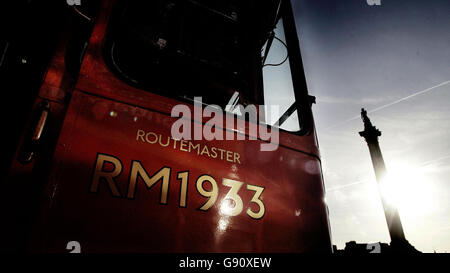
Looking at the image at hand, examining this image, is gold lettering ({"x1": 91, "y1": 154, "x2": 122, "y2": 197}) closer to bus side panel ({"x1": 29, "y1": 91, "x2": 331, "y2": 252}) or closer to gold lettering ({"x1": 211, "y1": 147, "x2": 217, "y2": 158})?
bus side panel ({"x1": 29, "y1": 91, "x2": 331, "y2": 252})

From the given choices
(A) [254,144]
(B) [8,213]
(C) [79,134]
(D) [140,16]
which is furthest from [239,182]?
(D) [140,16]

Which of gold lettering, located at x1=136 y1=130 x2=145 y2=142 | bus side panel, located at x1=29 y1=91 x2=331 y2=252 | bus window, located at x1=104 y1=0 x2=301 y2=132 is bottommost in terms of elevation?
bus side panel, located at x1=29 y1=91 x2=331 y2=252

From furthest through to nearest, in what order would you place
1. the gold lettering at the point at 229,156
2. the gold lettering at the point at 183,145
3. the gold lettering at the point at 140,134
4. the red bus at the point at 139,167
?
the gold lettering at the point at 229,156
the gold lettering at the point at 183,145
the gold lettering at the point at 140,134
the red bus at the point at 139,167

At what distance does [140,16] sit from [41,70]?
3.69 ft

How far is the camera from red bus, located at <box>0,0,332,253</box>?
1.14 metres

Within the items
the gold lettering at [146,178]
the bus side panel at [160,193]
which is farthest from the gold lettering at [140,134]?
the gold lettering at [146,178]

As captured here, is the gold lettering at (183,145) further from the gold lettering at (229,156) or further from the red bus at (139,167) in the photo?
the gold lettering at (229,156)

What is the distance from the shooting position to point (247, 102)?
2115 millimetres

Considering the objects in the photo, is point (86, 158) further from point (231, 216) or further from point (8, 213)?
point (231, 216)

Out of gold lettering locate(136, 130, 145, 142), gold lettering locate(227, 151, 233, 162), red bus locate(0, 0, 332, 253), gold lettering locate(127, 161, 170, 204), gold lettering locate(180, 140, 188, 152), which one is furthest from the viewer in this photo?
gold lettering locate(227, 151, 233, 162)

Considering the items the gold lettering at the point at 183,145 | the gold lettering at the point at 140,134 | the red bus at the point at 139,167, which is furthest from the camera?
the gold lettering at the point at 183,145

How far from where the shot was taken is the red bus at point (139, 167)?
114cm

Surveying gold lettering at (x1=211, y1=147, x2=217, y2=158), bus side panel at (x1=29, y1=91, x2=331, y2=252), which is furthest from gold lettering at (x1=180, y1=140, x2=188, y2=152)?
gold lettering at (x1=211, y1=147, x2=217, y2=158)

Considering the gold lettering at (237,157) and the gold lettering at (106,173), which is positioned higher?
the gold lettering at (237,157)
